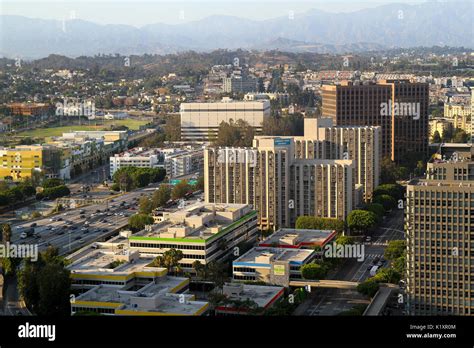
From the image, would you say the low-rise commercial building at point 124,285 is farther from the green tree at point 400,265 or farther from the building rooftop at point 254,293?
the green tree at point 400,265

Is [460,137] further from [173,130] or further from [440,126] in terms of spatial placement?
[173,130]

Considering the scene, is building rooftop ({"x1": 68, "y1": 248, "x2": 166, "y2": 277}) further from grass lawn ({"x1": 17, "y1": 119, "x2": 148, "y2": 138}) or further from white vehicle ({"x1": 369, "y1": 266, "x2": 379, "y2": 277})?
grass lawn ({"x1": 17, "y1": 119, "x2": 148, "y2": 138})

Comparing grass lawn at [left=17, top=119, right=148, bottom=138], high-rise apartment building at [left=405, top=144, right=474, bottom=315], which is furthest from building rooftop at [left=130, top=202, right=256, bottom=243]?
grass lawn at [left=17, top=119, right=148, bottom=138]

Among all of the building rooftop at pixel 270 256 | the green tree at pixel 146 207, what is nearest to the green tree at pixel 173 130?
the green tree at pixel 146 207

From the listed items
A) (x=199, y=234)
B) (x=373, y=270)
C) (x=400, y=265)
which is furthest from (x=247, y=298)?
(x=373, y=270)

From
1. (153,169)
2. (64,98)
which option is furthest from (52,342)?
(64,98)

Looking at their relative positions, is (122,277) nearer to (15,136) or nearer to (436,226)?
(436,226)
